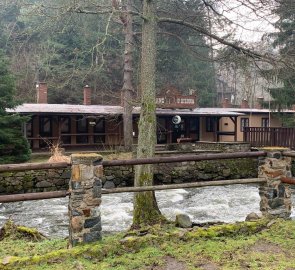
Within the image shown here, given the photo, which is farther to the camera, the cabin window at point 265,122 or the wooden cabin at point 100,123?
the cabin window at point 265,122

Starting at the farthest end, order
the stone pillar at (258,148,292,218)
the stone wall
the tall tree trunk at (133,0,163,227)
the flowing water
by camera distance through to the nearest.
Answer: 1. the stone wall
2. the flowing water
3. the tall tree trunk at (133,0,163,227)
4. the stone pillar at (258,148,292,218)

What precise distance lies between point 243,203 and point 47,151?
40.3 feet

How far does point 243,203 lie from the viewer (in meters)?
12.5

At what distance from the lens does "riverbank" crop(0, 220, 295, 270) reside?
414 centimetres

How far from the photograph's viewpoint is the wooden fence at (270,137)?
20281 millimetres

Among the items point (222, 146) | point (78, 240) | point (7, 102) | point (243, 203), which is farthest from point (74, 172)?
point (222, 146)

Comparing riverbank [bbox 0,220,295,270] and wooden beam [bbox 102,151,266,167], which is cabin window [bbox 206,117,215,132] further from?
riverbank [bbox 0,220,295,270]

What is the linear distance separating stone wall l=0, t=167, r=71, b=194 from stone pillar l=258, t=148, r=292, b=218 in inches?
392

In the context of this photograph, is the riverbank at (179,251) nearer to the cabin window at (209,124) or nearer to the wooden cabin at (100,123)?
the wooden cabin at (100,123)

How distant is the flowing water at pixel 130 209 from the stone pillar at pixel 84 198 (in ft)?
13.5

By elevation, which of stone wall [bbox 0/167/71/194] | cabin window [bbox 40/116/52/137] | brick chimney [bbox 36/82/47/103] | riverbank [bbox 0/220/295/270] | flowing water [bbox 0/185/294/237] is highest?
brick chimney [bbox 36/82/47/103]

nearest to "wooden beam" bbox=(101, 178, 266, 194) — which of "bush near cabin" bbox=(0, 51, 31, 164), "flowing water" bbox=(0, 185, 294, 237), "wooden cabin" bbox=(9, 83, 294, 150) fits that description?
"flowing water" bbox=(0, 185, 294, 237)

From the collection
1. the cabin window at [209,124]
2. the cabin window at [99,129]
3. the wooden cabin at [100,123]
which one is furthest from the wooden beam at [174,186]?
the cabin window at [209,124]

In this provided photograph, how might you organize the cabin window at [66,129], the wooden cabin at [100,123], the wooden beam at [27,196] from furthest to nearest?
1. the cabin window at [66,129]
2. the wooden cabin at [100,123]
3. the wooden beam at [27,196]
